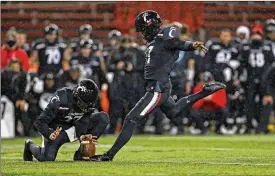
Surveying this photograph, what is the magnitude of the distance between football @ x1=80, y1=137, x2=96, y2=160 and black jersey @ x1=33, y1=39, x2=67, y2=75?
21.8 feet

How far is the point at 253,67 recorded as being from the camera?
16094 millimetres

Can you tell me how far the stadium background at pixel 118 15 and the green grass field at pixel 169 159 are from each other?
5.08m

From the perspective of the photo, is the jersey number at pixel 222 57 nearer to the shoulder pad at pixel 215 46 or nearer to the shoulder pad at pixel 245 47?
the shoulder pad at pixel 215 46

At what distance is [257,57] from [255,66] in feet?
0.61

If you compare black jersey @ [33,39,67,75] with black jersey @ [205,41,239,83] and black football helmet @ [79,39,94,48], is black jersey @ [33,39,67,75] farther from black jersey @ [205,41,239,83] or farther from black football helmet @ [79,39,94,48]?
black jersey @ [205,41,239,83]

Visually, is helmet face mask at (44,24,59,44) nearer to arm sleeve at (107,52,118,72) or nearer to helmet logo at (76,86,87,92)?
arm sleeve at (107,52,118,72)

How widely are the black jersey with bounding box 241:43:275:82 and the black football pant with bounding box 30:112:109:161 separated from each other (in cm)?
683

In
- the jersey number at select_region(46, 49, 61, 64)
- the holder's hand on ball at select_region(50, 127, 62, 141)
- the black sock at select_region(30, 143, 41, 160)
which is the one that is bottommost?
the black sock at select_region(30, 143, 41, 160)

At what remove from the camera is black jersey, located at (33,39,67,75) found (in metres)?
16.0

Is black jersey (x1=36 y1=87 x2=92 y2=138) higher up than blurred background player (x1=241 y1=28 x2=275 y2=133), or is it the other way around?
blurred background player (x1=241 y1=28 x2=275 y2=133)

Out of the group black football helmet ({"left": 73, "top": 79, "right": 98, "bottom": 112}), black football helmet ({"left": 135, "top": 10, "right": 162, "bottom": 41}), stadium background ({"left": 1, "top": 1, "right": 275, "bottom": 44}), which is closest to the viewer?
black football helmet ({"left": 73, "top": 79, "right": 98, "bottom": 112})

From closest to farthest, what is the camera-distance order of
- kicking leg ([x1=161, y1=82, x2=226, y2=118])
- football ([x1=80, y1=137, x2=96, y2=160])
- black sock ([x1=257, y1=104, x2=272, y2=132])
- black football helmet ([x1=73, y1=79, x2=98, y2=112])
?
black football helmet ([x1=73, y1=79, x2=98, y2=112]) < football ([x1=80, y1=137, x2=96, y2=160]) < kicking leg ([x1=161, y1=82, x2=226, y2=118]) < black sock ([x1=257, y1=104, x2=272, y2=132])

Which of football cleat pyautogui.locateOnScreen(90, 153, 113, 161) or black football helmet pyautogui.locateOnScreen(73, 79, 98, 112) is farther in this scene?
football cleat pyautogui.locateOnScreen(90, 153, 113, 161)

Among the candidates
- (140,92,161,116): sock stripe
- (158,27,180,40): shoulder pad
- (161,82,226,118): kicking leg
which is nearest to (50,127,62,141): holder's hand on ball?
(140,92,161,116): sock stripe
